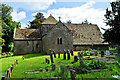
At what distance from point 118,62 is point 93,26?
113ft

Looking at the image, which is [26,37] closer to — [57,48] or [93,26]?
[57,48]

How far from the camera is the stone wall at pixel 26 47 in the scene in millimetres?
29641

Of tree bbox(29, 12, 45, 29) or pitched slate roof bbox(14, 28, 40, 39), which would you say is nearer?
pitched slate roof bbox(14, 28, 40, 39)

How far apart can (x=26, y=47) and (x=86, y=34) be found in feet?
50.6

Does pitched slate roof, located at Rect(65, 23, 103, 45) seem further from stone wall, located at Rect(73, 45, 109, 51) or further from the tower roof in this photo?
the tower roof

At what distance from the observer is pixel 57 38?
26.9 metres

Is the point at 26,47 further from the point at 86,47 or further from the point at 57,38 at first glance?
the point at 86,47

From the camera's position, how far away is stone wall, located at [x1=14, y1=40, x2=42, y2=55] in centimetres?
2964

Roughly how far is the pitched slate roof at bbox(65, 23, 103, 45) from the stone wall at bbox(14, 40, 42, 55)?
8931 millimetres

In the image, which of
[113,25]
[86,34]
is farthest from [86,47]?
[113,25]

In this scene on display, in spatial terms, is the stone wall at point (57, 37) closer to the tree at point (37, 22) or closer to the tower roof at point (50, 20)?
the tower roof at point (50, 20)

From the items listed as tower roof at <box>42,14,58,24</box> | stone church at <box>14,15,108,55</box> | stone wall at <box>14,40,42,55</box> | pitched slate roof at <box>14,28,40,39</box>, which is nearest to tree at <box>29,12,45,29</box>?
tower roof at <box>42,14,58,24</box>

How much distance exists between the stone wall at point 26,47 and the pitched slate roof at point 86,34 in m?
8.93

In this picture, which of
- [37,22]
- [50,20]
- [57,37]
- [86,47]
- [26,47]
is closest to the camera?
[57,37]
